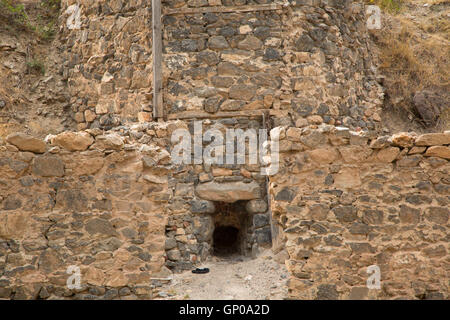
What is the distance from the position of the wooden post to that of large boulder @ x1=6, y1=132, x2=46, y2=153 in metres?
3.08

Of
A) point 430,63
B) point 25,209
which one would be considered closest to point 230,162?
point 25,209

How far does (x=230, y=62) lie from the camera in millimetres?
7578

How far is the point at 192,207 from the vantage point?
7172 mm

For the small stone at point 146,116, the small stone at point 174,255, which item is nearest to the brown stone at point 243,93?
the small stone at point 146,116

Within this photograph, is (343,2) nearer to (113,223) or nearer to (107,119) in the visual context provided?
(107,119)

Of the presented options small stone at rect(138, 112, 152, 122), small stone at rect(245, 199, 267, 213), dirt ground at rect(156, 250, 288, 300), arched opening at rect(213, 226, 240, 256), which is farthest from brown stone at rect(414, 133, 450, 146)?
small stone at rect(138, 112, 152, 122)

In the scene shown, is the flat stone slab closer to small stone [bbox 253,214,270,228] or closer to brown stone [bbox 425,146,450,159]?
small stone [bbox 253,214,270,228]

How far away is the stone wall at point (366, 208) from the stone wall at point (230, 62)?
8.93ft

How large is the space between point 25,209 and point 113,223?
0.81 metres

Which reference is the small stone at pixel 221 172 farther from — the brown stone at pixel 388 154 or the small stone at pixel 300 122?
the brown stone at pixel 388 154

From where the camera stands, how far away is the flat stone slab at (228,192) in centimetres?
720

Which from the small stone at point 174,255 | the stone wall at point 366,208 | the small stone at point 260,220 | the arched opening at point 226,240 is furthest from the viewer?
the arched opening at point 226,240

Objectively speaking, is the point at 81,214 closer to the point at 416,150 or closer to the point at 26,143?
the point at 26,143

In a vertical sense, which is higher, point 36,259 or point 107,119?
point 107,119
